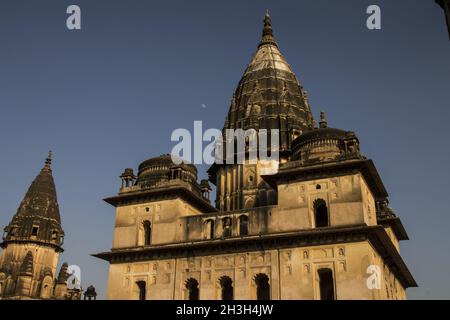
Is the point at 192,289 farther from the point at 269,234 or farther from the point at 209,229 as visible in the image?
the point at 269,234

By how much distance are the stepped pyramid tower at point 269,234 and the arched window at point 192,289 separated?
0.05 metres

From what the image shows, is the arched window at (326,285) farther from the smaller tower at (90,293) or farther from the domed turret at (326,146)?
the smaller tower at (90,293)

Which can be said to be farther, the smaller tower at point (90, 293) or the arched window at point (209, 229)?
the smaller tower at point (90, 293)

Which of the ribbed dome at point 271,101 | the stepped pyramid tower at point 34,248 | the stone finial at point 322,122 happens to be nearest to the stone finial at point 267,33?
the ribbed dome at point 271,101

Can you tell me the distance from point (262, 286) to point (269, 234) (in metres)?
2.93

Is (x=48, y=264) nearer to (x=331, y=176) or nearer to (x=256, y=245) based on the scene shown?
(x=256, y=245)

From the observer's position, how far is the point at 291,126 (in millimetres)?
36562

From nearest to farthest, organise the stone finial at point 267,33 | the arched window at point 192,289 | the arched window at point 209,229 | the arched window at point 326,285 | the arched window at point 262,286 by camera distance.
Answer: the arched window at point 326,285, the arched window at point 262,286, the arched window at point 192,289, the arched window at point 209,229, the stone finial at point 267,33

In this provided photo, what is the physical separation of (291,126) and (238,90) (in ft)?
21.7

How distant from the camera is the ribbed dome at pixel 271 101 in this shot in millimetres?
37562

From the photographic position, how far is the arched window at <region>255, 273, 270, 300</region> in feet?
91.9

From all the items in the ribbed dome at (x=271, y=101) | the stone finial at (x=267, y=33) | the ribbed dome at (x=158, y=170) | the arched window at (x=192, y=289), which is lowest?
the arched window at (x=192, y=289)
